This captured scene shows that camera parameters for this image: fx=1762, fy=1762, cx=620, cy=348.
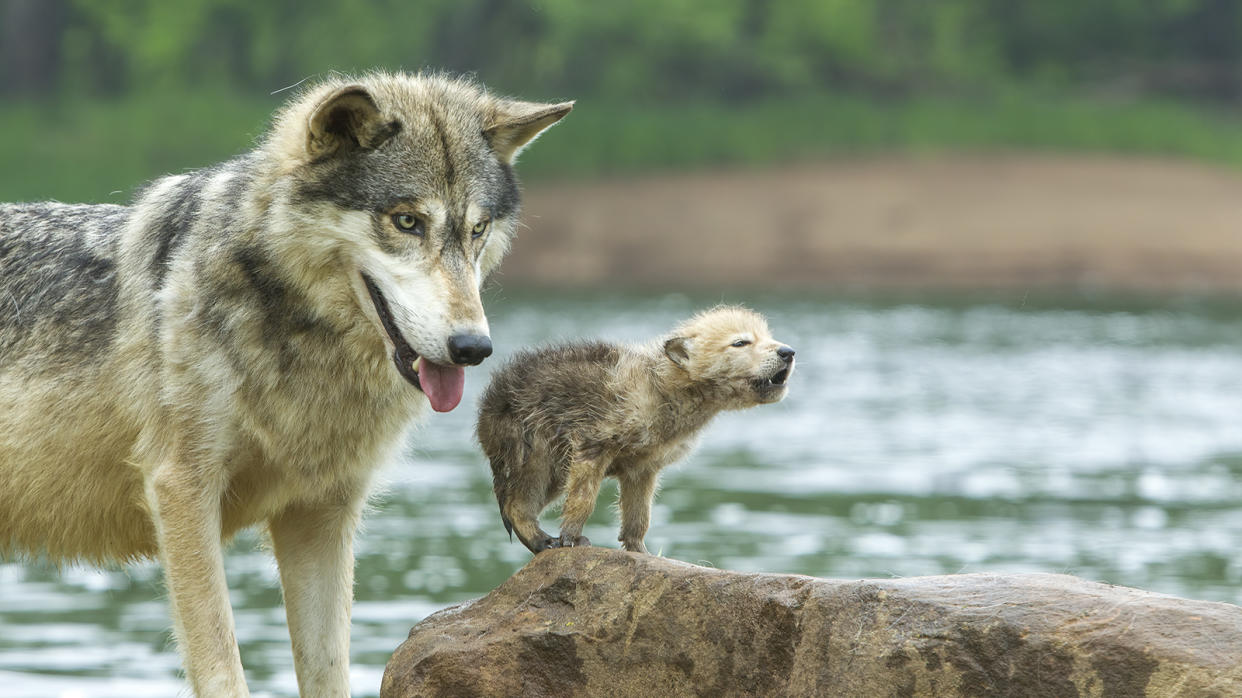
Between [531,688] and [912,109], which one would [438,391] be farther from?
[912,109]

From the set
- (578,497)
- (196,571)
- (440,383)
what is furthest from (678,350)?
(196,571)

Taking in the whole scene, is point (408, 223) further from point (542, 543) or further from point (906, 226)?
point (906, 226)

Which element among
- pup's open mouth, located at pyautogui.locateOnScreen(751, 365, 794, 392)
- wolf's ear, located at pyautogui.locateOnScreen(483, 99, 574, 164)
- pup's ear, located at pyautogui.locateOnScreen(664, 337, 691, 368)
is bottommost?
pup's open mouth, located at pyautogui.locateOnScreen(751, 365, 794, 392)

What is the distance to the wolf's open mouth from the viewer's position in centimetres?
629

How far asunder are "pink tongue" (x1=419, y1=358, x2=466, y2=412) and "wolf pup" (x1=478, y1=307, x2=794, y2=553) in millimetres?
724

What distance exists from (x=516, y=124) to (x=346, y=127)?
0.69m

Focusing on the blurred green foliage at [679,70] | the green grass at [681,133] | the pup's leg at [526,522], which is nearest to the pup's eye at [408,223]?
the pup's leg at [526,522]

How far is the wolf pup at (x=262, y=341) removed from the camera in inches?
251

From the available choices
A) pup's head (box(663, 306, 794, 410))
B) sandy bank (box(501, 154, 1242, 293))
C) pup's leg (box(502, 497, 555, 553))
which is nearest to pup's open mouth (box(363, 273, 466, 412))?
pup's leg (box(502, 497, 555, 553))

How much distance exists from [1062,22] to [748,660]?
56.3 m

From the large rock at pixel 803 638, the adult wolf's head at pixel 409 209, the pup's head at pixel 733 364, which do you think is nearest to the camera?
the large rock at pixel 803 638

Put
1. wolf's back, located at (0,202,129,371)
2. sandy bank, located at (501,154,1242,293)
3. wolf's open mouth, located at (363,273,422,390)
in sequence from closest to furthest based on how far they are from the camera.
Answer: wolf's open mouth, located at (363,273,422,390) < wolf's back, located at (0,202,129,371) < sandy bank, located at (501,154,1242,293)

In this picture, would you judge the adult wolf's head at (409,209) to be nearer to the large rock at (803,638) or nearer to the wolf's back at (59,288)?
the large rock at (803,638)

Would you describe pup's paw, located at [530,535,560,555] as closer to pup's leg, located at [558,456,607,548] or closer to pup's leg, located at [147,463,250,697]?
pup's leg, located at [558,456,607,548]
